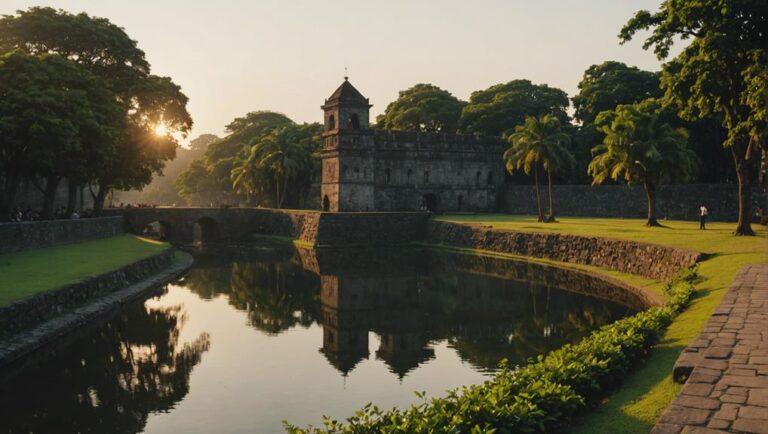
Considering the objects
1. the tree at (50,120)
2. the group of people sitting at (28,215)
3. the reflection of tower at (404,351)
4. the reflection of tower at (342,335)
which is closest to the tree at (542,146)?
the reflection of tower at (342,335)

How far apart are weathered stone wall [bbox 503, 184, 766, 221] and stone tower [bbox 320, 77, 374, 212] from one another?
14.4 metres

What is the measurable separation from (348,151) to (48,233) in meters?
28.0

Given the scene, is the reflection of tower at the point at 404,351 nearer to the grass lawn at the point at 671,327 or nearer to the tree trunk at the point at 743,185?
the grass lawn at the point at 671,327

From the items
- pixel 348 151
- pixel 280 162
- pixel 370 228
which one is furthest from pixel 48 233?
pixel 280 162

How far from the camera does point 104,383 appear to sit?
15211 millimetres

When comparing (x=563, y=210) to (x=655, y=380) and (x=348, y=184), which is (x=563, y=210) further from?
(x=655, y=380)

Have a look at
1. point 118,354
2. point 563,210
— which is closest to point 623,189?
point 563,210

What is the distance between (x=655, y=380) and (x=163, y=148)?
44325 millimetres

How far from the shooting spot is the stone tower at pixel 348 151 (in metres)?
56.8

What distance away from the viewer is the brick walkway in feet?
23.5

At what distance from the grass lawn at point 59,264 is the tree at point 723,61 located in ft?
74.6

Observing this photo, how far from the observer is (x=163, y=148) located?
161 feet

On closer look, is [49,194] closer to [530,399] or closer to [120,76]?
[120,76]

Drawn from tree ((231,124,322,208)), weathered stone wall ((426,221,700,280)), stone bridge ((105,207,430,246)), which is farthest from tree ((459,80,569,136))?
weathered stone wall ((426,221,700,280))
